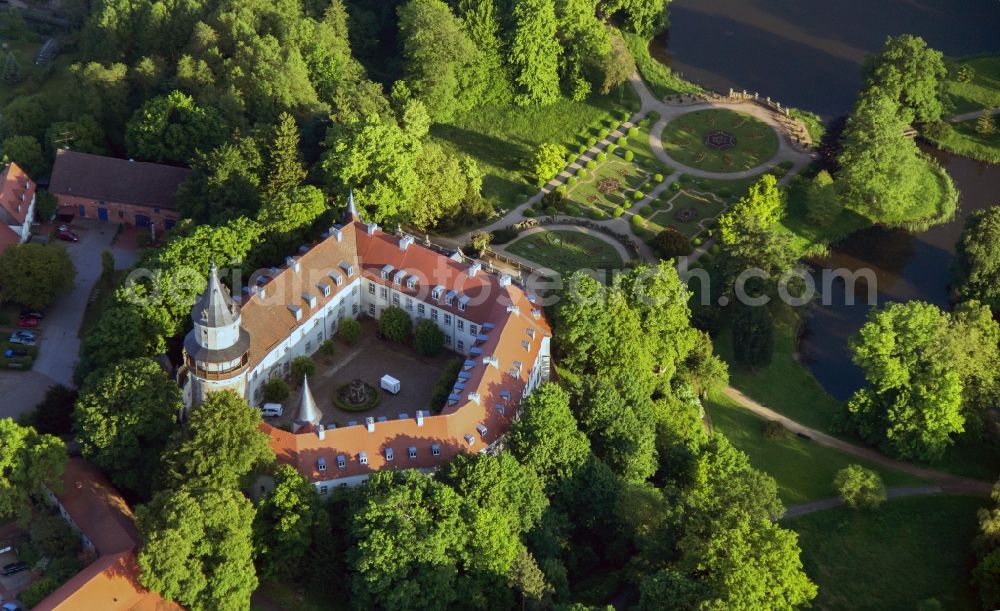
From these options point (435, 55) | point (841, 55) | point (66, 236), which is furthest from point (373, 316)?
point (841, 55)

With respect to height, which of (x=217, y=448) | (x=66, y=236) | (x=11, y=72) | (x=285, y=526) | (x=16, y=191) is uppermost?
(x=217, y=448)

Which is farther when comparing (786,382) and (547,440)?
(786,382)

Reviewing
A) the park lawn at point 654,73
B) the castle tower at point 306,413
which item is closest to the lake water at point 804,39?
the park lawn at point 654,73

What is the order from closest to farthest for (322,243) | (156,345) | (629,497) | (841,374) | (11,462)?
(11,462) < (629,497) < (156,345) < (322,243) < (841,374)

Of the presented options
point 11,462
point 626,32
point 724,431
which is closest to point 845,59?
point 626,32

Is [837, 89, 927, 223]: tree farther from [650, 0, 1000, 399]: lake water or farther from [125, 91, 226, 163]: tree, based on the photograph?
[125, 91, 226, 163]: tree

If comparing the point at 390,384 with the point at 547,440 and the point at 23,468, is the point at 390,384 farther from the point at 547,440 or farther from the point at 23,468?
the point at 23,468

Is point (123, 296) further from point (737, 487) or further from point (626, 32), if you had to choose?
point (626, 32)
